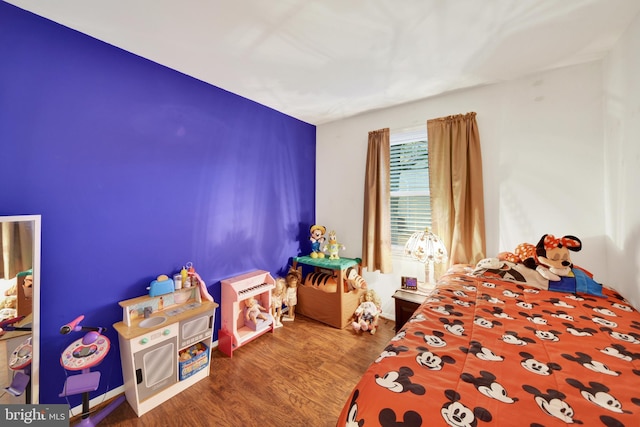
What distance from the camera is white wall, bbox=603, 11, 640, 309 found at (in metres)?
1.49

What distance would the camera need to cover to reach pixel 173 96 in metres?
2.03

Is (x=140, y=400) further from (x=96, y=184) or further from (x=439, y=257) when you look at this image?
(x=439, y=257)

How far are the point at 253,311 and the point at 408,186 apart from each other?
→ 225 cm

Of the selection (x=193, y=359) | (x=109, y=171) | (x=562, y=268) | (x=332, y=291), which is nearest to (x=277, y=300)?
(x=332, y=291)

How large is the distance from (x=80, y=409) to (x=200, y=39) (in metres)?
2.68

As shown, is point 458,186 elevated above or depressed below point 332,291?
above

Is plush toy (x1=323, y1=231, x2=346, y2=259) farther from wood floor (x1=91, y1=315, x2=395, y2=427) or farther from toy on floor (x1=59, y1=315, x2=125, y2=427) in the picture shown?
toy on floor (x1=59, y1=315, x2=125, y2=427)

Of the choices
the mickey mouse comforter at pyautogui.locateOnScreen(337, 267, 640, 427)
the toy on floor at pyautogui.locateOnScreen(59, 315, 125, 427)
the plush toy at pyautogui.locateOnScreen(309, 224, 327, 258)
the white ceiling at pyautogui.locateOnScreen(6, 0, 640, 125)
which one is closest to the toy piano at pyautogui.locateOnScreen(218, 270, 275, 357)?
the plush toy at pyautogui.locateOnScreen(309, 224, 327, 258)

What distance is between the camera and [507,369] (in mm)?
877

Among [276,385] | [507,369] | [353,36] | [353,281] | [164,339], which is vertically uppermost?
[353,36]

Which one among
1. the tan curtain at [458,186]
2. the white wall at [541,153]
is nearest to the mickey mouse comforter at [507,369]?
the white wall at [541,153]

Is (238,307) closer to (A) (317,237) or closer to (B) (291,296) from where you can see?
(B) (291,296)

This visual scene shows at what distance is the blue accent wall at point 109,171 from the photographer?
4.67ft

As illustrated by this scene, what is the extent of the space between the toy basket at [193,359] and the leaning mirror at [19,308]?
75cm
